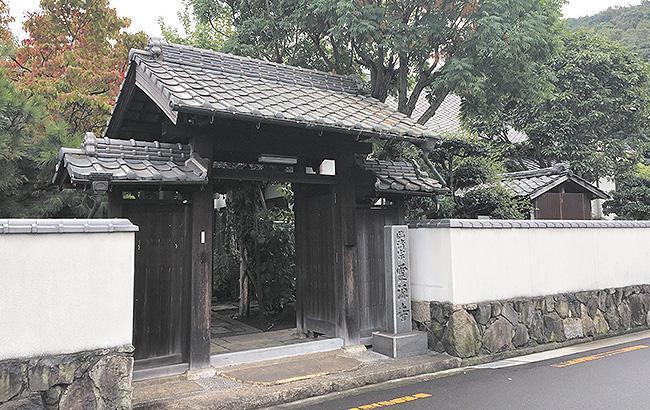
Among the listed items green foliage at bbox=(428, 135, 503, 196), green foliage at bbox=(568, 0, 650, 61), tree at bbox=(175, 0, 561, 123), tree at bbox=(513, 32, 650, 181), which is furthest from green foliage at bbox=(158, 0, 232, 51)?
green foliage at bbox=(568, 0, 650, 61)

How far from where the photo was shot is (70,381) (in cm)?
515

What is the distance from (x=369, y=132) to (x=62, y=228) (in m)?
4.38

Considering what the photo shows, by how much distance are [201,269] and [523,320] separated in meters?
5.96

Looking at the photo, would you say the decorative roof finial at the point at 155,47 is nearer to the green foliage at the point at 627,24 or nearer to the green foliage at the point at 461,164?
the green foliage at the point at 461,164

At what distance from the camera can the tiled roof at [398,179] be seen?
8.61 m

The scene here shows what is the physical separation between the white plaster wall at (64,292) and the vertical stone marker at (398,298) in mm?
4239

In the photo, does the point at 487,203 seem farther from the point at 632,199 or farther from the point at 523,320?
the point at 632,199

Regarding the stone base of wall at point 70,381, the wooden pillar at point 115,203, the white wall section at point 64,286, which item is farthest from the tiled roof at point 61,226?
the stone base of wall at point 70,381

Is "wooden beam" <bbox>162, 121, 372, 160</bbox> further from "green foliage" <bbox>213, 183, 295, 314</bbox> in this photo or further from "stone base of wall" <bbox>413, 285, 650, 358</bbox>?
"green foliage" <bbox>213, 183, 295, 314</bbox>

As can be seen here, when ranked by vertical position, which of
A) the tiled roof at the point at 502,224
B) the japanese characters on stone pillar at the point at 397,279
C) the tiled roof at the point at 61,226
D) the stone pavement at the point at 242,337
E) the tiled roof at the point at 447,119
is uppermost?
the tiled roof at the point at 447,119

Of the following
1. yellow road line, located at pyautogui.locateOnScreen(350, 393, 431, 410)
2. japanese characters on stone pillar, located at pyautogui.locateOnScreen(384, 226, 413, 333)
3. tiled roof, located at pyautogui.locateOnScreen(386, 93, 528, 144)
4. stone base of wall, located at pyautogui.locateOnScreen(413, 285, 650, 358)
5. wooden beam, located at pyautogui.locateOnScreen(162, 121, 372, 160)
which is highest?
tiled roof, located at pyautogui.locateOnScreen(386, 93, 528, 144)

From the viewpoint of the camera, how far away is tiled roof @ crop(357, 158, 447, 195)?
861cm

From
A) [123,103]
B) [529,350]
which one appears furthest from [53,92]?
[529,350]

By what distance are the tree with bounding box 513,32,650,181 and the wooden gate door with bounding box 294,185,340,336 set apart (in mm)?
13957
